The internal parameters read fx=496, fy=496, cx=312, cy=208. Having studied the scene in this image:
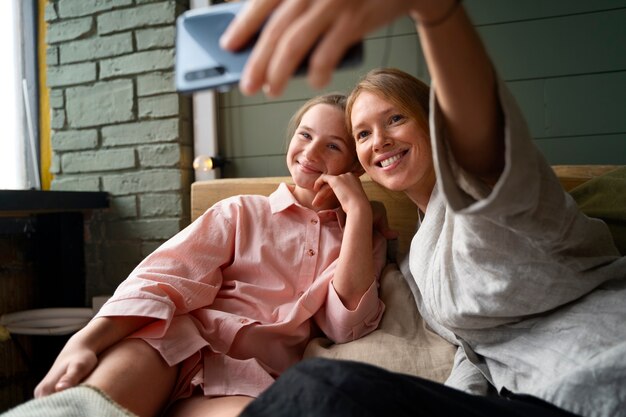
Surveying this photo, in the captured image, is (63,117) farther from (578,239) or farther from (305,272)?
(578,239)

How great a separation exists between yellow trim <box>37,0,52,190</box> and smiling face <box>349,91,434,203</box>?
1485 mm

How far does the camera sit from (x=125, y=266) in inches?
72.6

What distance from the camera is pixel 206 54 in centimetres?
54

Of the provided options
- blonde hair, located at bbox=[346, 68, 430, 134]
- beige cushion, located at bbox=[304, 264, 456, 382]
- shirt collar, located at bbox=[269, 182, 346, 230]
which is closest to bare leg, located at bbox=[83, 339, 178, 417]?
beige cushion, located at bbox=[304, 264, 456, 382]

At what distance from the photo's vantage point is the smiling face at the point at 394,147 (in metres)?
1.02

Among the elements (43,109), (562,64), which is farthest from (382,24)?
(43,109)

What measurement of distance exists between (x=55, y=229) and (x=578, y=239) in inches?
68.7

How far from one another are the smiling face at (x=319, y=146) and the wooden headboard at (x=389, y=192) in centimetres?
17

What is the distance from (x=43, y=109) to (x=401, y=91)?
160 cm

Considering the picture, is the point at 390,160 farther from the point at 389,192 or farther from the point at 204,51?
the point at 204,51

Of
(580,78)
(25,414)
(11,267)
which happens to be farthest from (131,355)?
(580,78)

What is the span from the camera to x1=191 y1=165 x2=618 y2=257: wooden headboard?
127 cm

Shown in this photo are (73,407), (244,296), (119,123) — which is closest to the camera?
(73,407)

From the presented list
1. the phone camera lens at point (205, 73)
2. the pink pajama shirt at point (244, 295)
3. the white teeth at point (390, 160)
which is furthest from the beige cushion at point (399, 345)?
the phone camera lens at point (205, 73)
